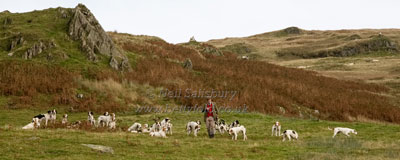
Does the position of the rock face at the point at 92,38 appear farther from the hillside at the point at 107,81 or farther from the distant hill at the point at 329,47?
the distant hill at the point at 329,47

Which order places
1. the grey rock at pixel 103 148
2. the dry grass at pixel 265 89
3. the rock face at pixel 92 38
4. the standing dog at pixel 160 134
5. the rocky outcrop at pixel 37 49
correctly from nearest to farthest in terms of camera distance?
the grey rock at pixel 103 148
the standing dog at pixel 160 134
the rocky outcrop at pixel 37 49
the dry grass at pixel 265 89
the rock face at pixel 92 38

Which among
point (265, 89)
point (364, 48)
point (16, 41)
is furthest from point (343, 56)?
point (16, 41)

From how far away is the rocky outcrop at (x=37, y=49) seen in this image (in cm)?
3788

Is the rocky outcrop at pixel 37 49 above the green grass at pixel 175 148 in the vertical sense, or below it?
above

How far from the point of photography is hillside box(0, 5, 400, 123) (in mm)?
32938

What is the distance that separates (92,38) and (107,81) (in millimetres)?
8892

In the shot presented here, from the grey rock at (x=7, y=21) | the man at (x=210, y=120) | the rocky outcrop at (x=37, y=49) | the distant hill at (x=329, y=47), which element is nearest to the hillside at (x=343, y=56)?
the distant hill at (x=329, y=47)

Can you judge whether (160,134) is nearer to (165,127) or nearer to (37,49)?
(165,127)

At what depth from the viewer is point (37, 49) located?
3878 cm

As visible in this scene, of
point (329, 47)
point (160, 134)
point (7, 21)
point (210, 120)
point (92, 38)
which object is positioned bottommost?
point (160, 134)

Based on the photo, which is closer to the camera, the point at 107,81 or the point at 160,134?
the point at 160,134

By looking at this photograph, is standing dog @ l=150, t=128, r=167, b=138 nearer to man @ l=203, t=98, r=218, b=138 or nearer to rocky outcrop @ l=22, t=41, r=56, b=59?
man @ l=203, t=98, r=218, b=138

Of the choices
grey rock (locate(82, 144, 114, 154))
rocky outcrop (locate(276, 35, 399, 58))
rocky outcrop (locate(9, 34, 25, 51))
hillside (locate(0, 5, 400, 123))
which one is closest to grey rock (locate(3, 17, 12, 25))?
hillside (locate(0, 5, 400, 123))

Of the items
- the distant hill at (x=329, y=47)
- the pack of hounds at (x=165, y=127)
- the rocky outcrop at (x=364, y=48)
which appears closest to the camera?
the pack of hounds at (x=165, y=127)
